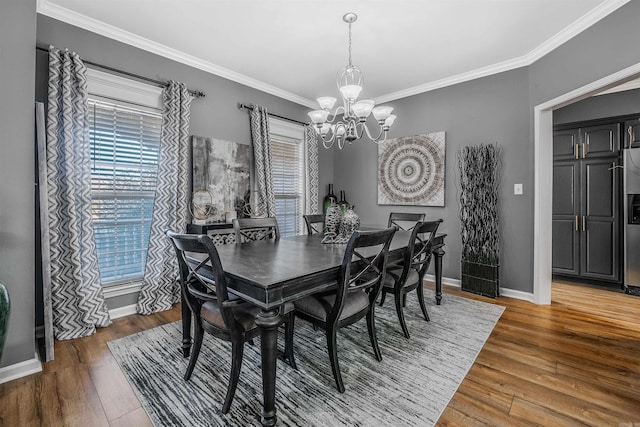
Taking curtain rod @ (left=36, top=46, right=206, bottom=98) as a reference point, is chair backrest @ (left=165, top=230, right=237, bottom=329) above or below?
below

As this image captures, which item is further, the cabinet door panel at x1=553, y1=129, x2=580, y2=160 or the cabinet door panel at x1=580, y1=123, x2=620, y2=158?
the cabinet door panel at x1=553, y1=129, x2=580, y2=160

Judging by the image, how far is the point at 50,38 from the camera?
8.07ft

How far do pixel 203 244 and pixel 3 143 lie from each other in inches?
63.6

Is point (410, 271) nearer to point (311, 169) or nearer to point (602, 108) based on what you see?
point (311, 169)

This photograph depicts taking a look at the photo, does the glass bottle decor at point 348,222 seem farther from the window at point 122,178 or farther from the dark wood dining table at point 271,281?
the window at point 122,178

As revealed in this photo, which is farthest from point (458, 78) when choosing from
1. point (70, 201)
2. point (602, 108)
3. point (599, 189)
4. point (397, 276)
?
point (70, 201)

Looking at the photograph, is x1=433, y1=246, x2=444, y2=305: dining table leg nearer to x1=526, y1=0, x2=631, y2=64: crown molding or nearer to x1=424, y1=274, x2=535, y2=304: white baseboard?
x1=424, y1=274, x2=535, y2=304: white baseboard

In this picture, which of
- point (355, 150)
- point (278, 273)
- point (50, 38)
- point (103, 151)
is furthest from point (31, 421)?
point (355, 150)

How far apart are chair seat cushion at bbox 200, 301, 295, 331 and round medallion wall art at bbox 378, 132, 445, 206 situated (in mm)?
3128

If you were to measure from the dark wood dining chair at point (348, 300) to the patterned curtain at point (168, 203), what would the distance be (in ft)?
6.02

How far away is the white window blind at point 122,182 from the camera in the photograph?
2744 millimetres

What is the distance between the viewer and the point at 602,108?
12.4 ft

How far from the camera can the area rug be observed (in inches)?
61.5

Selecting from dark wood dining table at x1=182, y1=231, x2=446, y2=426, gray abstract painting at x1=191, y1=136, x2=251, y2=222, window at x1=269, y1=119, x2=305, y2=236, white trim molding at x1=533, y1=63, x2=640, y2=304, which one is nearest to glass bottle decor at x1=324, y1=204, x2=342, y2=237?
dark wood dining table at x1=182, y1=231, x2=446, y2=426
